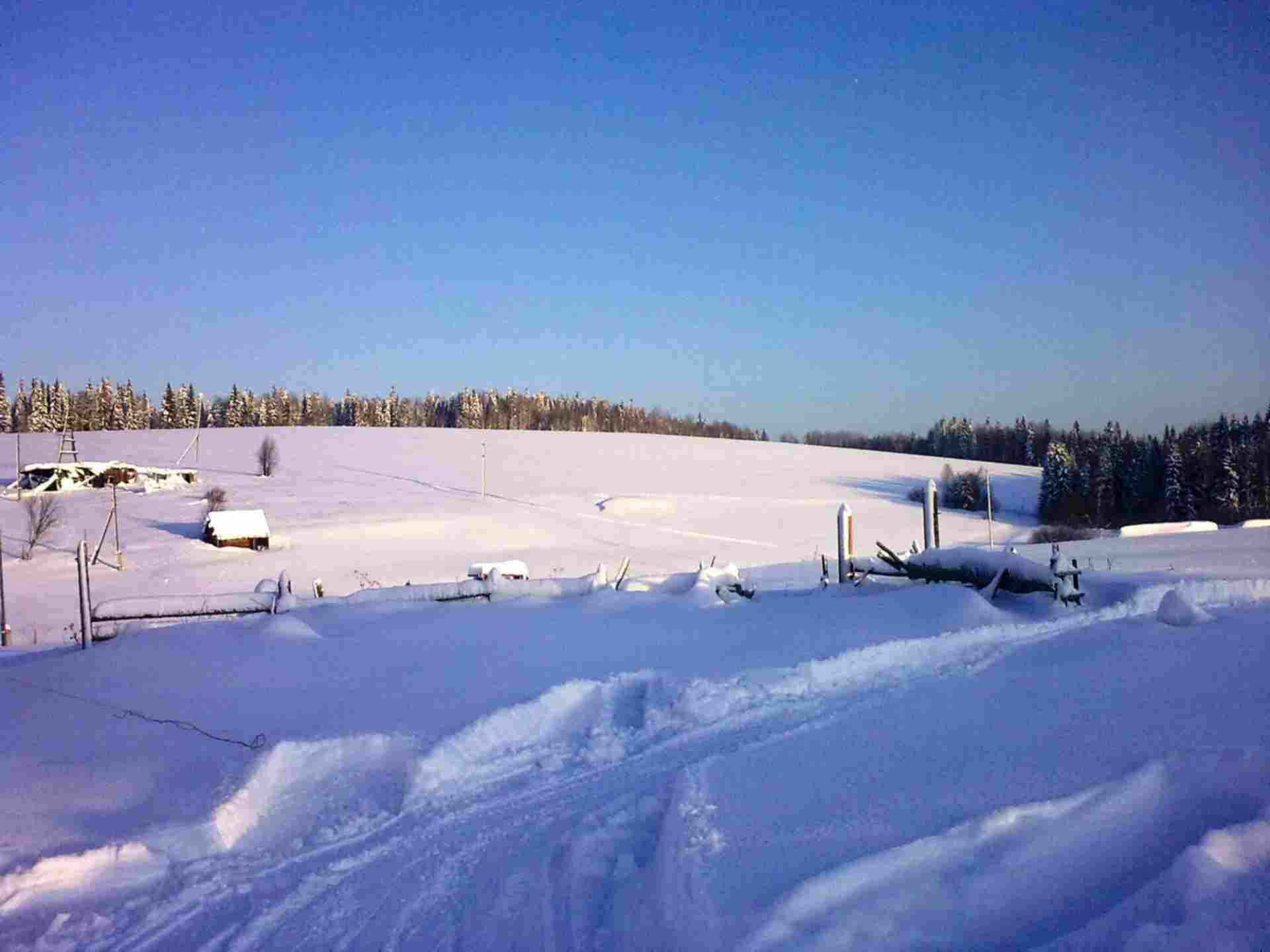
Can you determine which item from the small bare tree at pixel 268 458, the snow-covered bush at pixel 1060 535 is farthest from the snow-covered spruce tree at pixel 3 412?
the snow-covered bush at pixel 1060 535

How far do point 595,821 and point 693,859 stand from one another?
35.9 inches

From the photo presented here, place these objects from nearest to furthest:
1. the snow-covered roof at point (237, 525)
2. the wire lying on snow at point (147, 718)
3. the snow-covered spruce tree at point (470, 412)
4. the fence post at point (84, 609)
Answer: the wire lying on snow at point (147, 718)
the fence post at point (84, 609)
the snow-covered roof at point (237, 525)
the snow-covered spruce tree at point (470, 412)

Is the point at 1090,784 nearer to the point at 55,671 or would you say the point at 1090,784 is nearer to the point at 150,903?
the point at 150,903

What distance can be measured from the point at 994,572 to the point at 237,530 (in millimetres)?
38986

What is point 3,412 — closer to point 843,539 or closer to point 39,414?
point 39,414

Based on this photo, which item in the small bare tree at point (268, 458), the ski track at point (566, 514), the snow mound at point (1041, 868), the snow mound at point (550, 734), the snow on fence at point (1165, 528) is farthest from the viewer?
the small bare tree at point (268, 458)

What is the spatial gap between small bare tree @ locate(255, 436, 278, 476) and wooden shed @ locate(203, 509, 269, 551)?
2712 cm

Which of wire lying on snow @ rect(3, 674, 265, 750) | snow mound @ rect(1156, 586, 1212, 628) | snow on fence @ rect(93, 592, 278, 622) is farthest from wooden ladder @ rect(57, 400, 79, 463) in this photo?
snow mound @ rect(1156, 586, 1212, 628)

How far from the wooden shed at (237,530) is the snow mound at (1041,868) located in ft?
143

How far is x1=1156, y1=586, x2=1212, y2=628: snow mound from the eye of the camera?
339 inches

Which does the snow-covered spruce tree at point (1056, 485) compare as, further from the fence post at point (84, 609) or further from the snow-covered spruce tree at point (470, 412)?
the snow-covered spruce tree at point (470, 412)

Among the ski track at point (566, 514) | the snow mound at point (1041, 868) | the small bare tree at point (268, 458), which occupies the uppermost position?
the snow mound at point (1041, 868)

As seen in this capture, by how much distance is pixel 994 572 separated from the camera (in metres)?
12.2

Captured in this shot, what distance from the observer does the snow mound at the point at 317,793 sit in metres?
5.18
